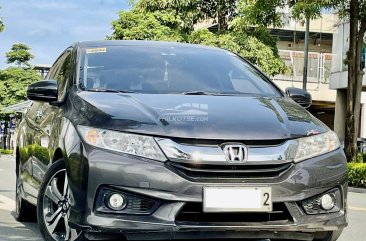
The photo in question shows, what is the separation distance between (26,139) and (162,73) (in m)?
1.80

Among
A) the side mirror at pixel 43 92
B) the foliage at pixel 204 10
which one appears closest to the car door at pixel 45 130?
the side mirror at pixel 43 92

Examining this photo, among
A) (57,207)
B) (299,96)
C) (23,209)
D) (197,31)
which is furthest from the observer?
(197,31)

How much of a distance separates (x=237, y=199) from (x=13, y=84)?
2401 inches

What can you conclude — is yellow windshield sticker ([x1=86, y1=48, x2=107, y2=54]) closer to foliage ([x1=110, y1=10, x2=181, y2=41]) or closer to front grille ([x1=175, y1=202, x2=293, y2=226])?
front grille ([x1=175, y1=202, x2=293, y2=226])

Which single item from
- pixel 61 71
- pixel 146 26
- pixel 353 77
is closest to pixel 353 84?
pixel 353 77

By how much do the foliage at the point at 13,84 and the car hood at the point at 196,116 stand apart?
2337 inches

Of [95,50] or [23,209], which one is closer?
[95,50]

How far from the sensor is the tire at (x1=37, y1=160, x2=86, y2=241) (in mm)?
4602

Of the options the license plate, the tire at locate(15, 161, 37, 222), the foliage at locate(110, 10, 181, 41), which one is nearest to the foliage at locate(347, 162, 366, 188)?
the tire at locate(15, 161, 37, 222)

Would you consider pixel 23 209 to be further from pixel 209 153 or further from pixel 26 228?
pixel 209 153

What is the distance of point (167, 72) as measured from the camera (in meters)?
5.32

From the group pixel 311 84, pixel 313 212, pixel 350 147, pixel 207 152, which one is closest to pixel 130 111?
pixel 207 152

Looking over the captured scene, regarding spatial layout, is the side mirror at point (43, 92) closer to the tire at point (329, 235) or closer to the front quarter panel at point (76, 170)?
the front quarter panel at point (76, 170)

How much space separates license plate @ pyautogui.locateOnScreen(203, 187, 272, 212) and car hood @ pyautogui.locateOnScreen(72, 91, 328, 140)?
29cm
